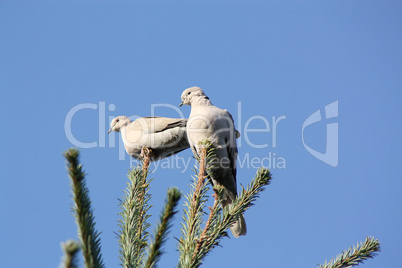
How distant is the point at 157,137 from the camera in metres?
6.63

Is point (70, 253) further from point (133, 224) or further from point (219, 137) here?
point (219, 137)

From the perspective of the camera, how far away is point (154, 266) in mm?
1860

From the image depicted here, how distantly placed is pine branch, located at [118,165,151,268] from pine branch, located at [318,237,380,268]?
3.57 ft

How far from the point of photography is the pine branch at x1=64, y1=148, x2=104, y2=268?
1706 mm

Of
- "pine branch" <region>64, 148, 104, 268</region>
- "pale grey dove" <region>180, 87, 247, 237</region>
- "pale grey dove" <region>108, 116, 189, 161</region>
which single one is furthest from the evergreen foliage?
"pale grey dove" <region>108, 116, 189, 161</region>

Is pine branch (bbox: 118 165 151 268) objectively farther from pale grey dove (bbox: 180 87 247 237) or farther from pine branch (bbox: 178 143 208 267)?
pale grey dove (bbox: 180 87 247 237)

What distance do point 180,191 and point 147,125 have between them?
5.17m

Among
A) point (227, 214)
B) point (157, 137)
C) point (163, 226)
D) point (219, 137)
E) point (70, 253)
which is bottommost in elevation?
point (70, 253)

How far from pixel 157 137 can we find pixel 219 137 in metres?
1.59

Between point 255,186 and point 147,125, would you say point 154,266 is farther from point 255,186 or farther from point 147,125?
point 147,125

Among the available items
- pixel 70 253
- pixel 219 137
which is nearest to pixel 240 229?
pixel 219 137

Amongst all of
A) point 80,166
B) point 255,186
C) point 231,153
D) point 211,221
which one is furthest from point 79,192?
point 231,153

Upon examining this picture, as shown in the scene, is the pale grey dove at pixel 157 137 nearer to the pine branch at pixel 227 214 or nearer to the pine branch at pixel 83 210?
the pine branch at pixel 227 214

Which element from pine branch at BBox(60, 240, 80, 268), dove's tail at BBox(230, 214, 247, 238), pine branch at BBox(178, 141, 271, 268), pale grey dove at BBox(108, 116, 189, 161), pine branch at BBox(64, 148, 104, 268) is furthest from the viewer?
pale grey dove at BBox(108, 116, 189, 161)
